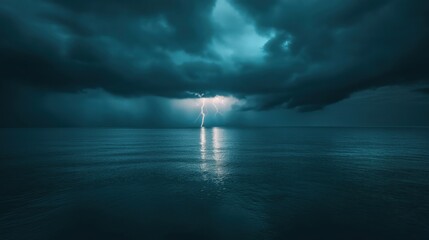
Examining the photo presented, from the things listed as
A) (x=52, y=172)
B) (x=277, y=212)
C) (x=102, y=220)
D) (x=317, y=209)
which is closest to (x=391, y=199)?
(x=317, y=209)

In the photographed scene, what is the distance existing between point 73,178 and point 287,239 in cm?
3321

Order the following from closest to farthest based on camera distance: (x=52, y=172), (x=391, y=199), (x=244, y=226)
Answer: (x=244, y=226)
(x=391, y=199)
(x=52, y=172)

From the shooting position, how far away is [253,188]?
2916 cm

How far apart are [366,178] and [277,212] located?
2227 centimetres

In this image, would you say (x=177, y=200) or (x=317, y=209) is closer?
(x=317, y=209)

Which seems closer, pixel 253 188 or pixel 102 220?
pixel 102 220

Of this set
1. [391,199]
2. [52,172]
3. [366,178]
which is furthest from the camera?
[52,172]

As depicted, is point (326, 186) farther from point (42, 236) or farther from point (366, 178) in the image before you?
point (42, 236)

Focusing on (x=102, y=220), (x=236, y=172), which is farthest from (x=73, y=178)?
(x=236, y=172)

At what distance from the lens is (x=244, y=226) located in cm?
1816

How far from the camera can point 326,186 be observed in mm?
30125

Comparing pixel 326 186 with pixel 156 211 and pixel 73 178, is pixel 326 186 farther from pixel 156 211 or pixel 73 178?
pixel 73 178

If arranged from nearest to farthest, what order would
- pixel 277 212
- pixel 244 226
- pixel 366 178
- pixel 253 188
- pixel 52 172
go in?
pixel 244 226, pixel 277 212, pixel 253 188, pixel 366 178, pixel 52 172

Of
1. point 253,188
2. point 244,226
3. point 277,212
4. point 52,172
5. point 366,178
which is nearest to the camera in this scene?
point 244,226
